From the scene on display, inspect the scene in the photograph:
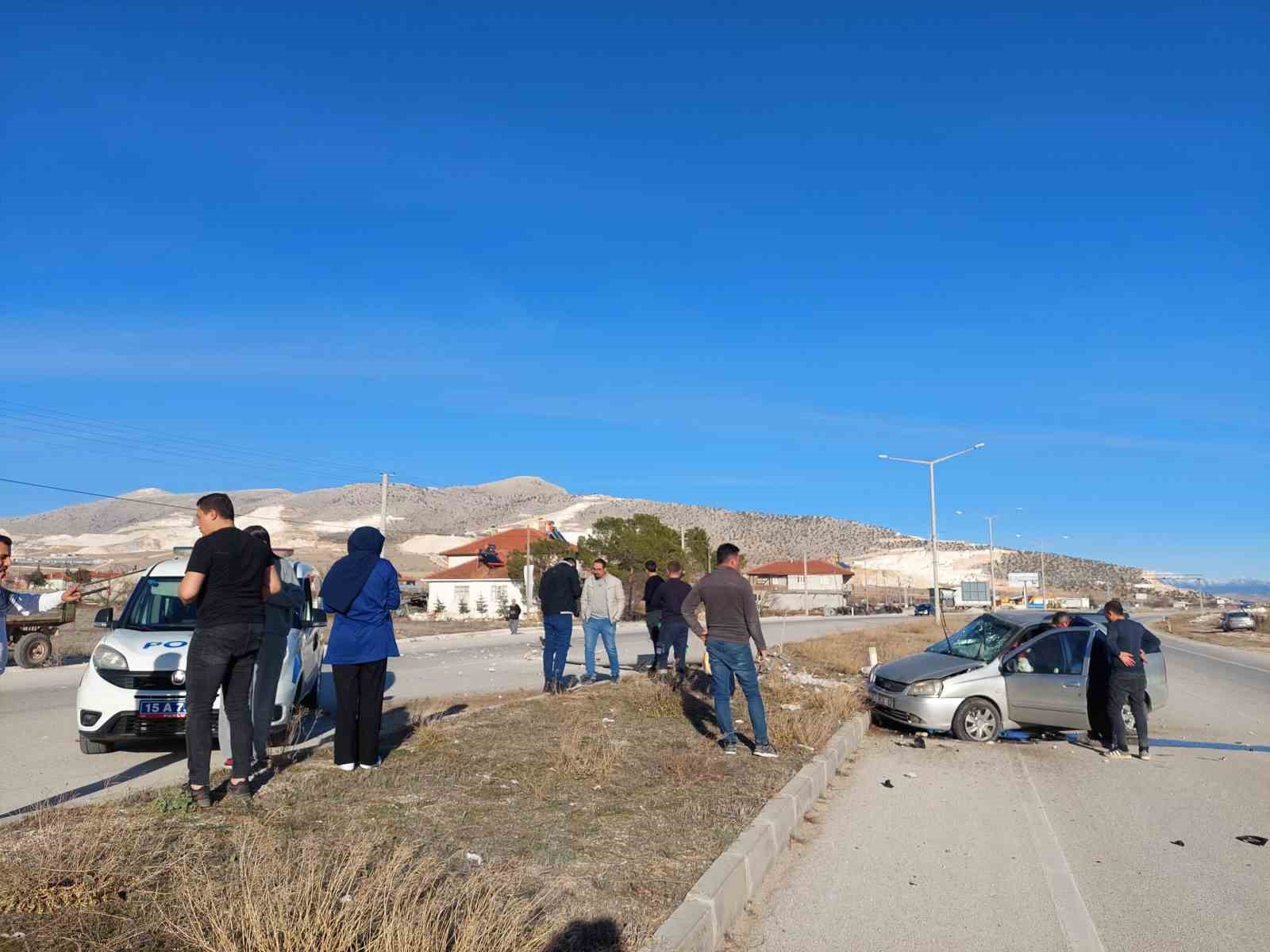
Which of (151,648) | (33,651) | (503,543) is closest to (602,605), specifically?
(151,648)

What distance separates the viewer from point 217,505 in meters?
6.49

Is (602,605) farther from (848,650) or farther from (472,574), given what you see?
(472,574)

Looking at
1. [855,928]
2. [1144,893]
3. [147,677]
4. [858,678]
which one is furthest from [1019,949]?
[858,678]

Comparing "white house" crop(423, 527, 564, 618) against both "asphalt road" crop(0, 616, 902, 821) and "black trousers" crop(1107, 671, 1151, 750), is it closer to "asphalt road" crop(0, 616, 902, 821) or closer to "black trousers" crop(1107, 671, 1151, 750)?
"asphalt road" crop(0, 616, 902, 821)

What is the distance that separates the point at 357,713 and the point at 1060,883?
5.13 meters

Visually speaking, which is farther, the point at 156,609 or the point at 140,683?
the point at 156,609

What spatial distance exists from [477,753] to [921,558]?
468ft

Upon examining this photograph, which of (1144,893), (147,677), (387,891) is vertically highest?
(147,677)

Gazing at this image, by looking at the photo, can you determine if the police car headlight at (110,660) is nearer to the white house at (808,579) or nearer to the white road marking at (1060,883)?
the white road marking at (1060,883)

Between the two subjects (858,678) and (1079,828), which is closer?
(1079,828)

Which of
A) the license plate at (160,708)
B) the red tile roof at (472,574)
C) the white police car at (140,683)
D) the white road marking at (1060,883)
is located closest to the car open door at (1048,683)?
the white road marking at (1060,883)

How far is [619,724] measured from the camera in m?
10.9

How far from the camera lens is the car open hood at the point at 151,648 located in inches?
348

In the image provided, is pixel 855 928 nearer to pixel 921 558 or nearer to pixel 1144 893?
pixel 1144 893
